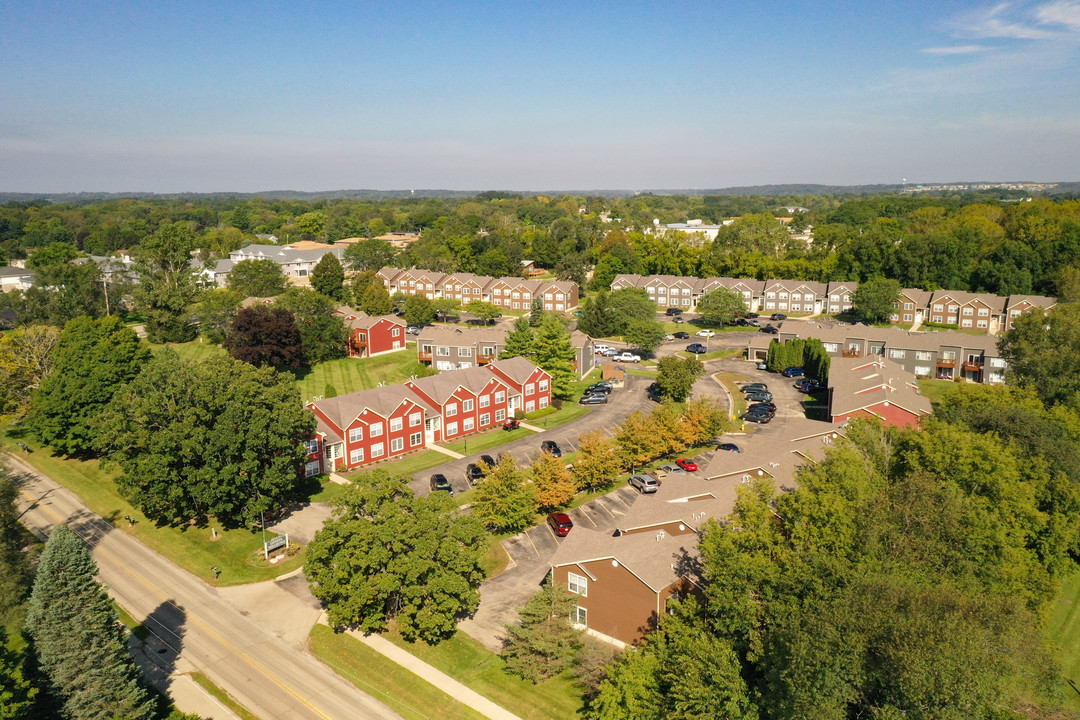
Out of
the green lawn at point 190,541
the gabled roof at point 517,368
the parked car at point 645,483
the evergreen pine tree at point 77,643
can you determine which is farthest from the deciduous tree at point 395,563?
the gabled roof at point 517,368

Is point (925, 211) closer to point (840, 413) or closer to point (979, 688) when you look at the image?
point (840, 413)

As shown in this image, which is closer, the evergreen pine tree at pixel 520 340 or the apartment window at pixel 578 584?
the apartment window at pixel 578 584

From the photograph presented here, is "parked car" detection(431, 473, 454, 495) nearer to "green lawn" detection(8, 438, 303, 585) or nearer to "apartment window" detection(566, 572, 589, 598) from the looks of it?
"green lawn" detection(8, 438, 303, 585)

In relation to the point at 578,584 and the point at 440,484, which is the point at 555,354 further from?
the point at 578,584

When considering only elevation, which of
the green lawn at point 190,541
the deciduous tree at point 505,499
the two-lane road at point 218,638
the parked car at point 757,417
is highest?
the deciduous tree at point 505,499

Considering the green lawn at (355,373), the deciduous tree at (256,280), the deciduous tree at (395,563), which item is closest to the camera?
the deciduous tree at (395,563)

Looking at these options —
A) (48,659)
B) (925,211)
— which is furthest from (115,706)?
(925,211)

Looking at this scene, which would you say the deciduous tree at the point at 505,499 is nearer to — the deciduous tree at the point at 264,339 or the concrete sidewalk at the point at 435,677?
the concrete sidewalk at the point at 435,677

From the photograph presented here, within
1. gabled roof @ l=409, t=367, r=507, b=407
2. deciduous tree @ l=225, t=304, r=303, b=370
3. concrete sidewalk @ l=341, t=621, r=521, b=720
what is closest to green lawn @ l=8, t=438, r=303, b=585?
concrete sidewalk @ l=341, t=621, r=521, b=720
